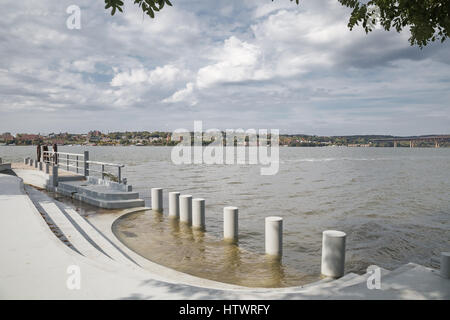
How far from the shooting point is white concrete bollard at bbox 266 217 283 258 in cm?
865

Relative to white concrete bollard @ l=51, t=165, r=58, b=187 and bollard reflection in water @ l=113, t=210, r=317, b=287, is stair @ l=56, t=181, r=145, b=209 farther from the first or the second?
white concrete bollard @ l=51, t=165, r=58, b=187

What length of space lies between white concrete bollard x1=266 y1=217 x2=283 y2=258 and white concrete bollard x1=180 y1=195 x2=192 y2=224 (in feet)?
14.0

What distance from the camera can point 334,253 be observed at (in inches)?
271

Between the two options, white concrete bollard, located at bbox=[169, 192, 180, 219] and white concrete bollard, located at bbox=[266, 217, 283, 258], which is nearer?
white concrete bollard, located at bbox=[266, 217, 283, 258]

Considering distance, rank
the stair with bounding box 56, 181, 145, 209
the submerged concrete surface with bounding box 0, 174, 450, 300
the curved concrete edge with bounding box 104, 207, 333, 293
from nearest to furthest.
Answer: the submerged concrete surface with bounding box 0, 174, 450, 300
the curved concrete edge with bounding box 104, 207, 333, 293
the stair with bounding box 56, 181, 145, 209

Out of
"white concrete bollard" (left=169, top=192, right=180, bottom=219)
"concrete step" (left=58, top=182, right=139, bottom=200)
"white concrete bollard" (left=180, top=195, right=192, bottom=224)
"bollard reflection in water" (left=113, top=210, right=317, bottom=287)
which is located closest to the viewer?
"bollard reflection in water" (left=113, top=210, right=317, bottom=287)

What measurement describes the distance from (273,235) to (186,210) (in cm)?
463

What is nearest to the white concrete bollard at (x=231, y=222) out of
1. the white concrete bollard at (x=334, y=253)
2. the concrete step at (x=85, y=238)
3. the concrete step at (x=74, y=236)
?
the concrete step at (x=85, y=238)

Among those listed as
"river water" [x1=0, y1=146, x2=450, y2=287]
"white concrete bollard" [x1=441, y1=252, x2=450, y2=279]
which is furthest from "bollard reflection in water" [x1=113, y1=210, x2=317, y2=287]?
"white concrete bollard" [x1=441, y1=252, x2=450, y2=279]

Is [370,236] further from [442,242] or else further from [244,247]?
[244,247]

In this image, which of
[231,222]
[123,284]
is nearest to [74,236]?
[123,284]

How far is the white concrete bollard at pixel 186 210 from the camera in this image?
489 inches

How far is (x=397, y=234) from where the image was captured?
47.3 ft
